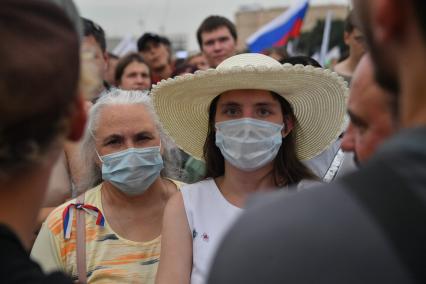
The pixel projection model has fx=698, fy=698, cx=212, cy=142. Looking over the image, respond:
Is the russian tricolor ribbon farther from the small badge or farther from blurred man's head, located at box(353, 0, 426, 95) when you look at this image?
blurred man's head, located at box(353, 0, 426, 95)

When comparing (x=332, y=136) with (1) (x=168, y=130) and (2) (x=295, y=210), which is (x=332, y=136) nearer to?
(1) (x=168, y=130)

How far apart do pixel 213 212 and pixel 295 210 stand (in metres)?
2.16

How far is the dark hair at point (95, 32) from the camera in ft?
19.0

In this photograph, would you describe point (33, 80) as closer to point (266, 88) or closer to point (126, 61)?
point (266, 88)

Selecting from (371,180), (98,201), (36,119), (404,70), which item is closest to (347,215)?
(371,180)

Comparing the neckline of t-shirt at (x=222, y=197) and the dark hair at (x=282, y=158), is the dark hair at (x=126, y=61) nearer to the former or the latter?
the dark hair at (x=282, y=158)

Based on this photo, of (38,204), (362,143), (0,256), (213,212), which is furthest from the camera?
(213,212)

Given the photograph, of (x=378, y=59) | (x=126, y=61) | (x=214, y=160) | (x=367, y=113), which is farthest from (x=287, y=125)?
(x=126, y=61)

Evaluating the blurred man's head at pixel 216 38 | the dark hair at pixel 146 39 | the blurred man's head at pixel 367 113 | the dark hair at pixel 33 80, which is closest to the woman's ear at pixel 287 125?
the blurred man's head at pixel 367 113

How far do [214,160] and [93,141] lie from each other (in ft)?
2.40

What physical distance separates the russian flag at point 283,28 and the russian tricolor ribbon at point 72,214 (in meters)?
6.32

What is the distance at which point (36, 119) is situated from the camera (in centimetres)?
133

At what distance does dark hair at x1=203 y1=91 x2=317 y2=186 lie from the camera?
3453 millimetres

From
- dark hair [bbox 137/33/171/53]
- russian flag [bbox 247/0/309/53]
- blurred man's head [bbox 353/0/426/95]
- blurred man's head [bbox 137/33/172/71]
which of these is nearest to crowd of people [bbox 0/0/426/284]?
blurred man's head [bbox 353/0/426/95]
